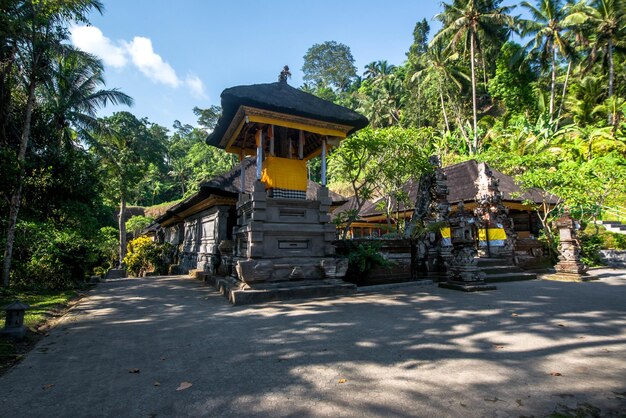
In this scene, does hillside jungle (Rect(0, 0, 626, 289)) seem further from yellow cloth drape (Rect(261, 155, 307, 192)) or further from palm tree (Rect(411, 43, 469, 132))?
yellow cloth drape (Rect(261, 155, 307, 192))

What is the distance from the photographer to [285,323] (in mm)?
4754

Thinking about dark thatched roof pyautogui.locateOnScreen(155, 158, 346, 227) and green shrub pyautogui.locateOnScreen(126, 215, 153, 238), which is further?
green shrub pyautogui.locateOnScreen(126, 215, 153, 238)

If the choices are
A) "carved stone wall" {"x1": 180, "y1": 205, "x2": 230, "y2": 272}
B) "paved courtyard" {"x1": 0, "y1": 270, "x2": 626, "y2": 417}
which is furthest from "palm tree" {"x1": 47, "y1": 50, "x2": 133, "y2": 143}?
"paved courtyard" {"x1": 0, "y1": 270, "x2": 626, "y2": 417}

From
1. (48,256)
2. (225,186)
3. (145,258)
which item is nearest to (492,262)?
(225,186)

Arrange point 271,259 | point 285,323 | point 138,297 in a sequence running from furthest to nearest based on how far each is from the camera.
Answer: point 138,297
point 271,259
point 285,323

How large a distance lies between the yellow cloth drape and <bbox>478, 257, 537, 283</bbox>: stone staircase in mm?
6205

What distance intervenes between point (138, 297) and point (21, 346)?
12.1 ft

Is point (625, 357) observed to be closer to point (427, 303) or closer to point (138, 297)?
point (427, 303)

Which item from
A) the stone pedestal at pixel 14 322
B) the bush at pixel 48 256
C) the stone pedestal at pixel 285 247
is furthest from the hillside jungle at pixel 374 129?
the stone pedestal at pixel 14 322

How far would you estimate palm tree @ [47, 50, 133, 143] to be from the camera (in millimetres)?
12624

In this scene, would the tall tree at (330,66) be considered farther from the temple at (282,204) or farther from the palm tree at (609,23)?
the temple at (282,204)

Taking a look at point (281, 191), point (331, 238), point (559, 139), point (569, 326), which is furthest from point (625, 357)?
point (559, 139)

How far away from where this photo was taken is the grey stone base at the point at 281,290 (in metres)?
6.34

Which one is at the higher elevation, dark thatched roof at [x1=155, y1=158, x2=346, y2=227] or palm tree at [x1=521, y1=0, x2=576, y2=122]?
palm tree at [x1=521, y1=0, x2=576, y2=122]
